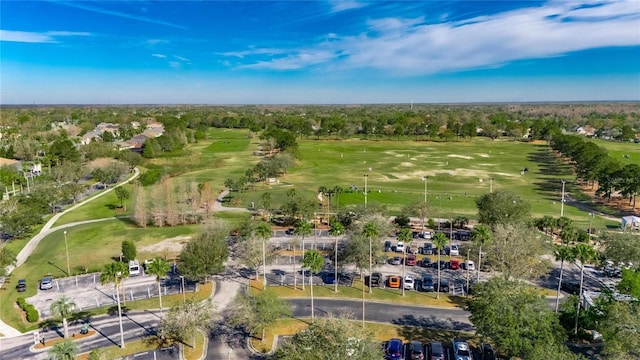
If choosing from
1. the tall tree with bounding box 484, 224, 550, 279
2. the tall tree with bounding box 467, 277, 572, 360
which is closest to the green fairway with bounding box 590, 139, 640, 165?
the tall tree with bounding box 484, 224, 550, 279

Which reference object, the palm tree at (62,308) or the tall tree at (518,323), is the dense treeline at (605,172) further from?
the palm tree at (62,308)

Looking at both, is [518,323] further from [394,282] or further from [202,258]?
[202,258]

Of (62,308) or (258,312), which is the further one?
(62,308)

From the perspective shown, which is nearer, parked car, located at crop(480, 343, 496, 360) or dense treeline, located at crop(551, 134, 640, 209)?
parked car, located at crop(480, 343, 496, 360)

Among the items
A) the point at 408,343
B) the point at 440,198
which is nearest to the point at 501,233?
the point at 408,343

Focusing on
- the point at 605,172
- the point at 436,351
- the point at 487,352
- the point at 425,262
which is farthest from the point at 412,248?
the point at 605,172

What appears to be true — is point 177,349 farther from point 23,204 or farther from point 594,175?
point 594,175

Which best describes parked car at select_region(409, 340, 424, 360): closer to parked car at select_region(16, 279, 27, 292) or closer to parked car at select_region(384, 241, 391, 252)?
parked car at select_region(384, 241, 391, 252)
